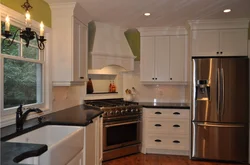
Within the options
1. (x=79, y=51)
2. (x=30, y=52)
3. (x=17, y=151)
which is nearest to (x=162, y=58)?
(x=79, y=51)

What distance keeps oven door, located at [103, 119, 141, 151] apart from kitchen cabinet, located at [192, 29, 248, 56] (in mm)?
1705

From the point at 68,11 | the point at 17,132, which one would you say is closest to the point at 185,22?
the point at 68,11

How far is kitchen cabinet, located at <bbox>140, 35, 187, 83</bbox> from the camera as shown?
13.9ft

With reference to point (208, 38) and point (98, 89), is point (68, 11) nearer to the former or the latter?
point (98, 89)

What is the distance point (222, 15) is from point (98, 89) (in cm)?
262

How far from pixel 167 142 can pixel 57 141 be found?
7.65 feet

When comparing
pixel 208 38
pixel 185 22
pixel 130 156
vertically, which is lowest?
pixel 130 156

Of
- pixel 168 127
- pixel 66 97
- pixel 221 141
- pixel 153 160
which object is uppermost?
pixel 66 97

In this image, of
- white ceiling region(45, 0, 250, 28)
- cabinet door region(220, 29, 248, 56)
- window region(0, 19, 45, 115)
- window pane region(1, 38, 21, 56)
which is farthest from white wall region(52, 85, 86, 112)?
cabinet door region(220, 29, 248, 56)

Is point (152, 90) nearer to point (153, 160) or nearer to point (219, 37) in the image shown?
point (153, 160)

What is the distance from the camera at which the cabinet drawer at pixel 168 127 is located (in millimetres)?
3918

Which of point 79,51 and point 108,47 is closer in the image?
point 79,51

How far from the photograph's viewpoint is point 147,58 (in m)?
4.31

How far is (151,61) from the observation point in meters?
4.30
